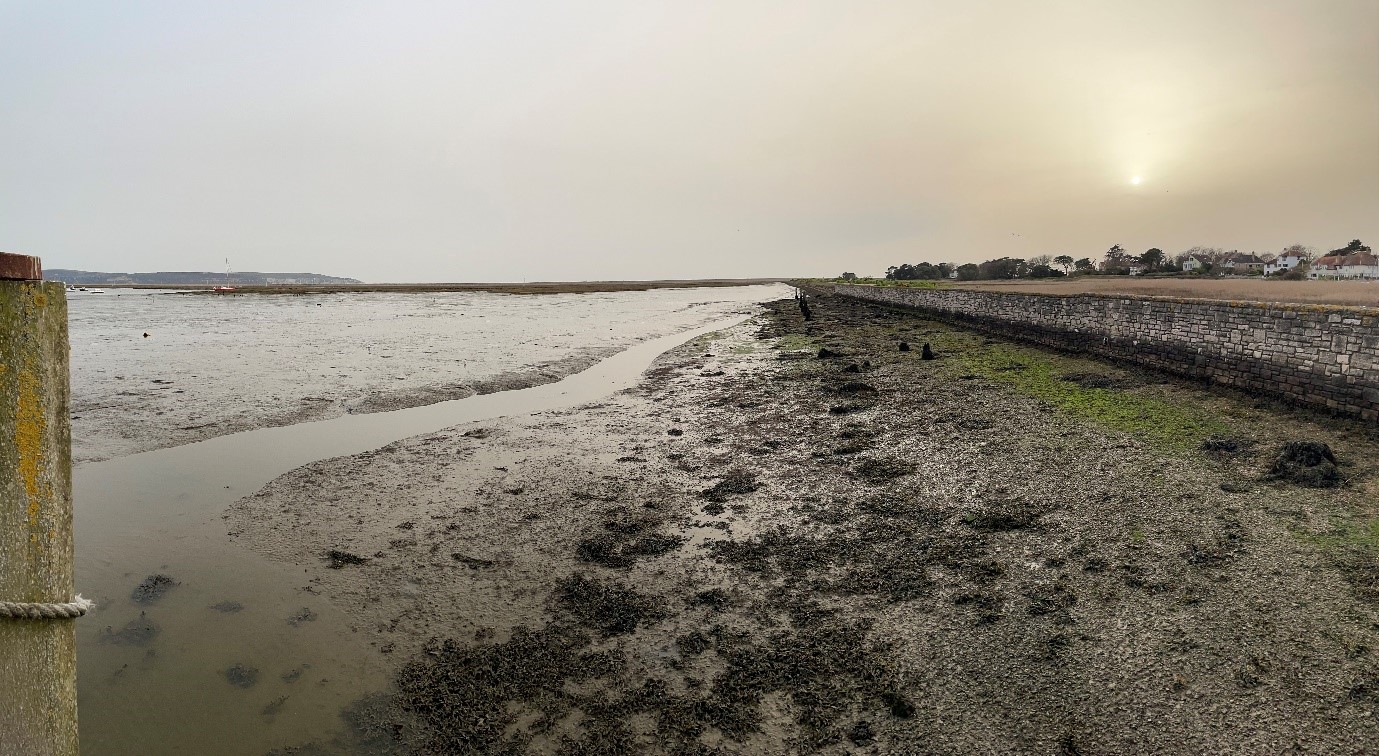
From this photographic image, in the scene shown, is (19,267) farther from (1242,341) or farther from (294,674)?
(1242,341)

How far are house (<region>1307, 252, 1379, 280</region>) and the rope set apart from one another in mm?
72119

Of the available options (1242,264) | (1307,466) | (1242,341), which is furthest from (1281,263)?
(1307,466)

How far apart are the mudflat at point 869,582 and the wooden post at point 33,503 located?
2.42 metres

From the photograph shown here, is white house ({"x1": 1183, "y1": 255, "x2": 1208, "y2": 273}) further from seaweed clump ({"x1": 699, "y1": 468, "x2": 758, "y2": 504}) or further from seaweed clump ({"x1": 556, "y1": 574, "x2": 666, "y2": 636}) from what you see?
seaweed clump ({"x1": 556, "y1": 574, "x2": 666, "y2": 636})

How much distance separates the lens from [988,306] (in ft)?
90.0

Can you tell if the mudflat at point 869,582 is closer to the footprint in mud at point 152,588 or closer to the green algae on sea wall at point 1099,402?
the green algae on sea wall at point 1099,402

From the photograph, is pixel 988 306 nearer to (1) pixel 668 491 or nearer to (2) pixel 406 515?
(1) pixel 668 491

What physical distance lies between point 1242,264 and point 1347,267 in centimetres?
2576

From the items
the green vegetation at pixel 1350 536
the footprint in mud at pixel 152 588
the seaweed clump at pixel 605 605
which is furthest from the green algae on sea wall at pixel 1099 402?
the footprint in mud at pixel 152 588

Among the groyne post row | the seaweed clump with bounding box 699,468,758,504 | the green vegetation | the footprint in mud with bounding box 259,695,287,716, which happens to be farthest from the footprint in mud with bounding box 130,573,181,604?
the groyne post row

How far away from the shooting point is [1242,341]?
1206 centimetres

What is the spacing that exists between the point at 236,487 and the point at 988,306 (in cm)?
2705

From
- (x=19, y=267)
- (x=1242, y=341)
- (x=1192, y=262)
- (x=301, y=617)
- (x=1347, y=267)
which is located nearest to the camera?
(x=19, y=267)

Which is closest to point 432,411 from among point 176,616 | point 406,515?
point 406,515
